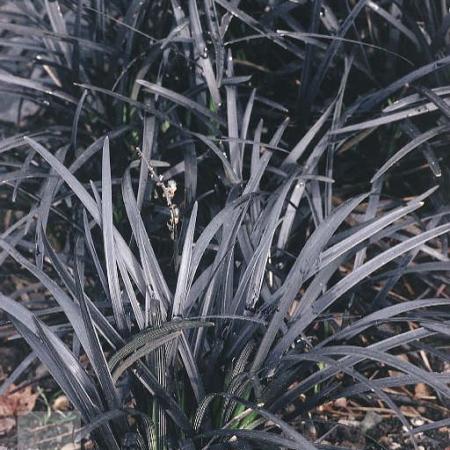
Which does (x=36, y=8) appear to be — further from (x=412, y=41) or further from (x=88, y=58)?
(x=412, y=41)

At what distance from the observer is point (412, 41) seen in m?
3.11

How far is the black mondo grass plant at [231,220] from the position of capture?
2.26 meters

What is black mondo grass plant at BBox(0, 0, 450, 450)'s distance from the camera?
7.40 feet

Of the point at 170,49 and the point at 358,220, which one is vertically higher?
the point at 170,49

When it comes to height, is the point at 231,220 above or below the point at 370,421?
above

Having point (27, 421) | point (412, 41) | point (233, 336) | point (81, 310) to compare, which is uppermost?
point (412, 41)

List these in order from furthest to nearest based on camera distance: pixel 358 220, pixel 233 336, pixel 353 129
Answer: pixel 358 220 → pixel 353 129 → pixel 233 336

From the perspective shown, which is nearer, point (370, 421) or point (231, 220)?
point (231, 220)

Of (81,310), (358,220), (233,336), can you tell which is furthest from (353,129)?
(81,310)

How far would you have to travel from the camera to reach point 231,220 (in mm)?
2477

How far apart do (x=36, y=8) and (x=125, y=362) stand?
6.86 ft

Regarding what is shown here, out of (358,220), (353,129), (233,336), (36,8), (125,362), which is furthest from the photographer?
(36,8)

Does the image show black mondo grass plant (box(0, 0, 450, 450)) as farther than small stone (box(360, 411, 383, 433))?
No

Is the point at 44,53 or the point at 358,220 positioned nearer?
the point at 358,220
